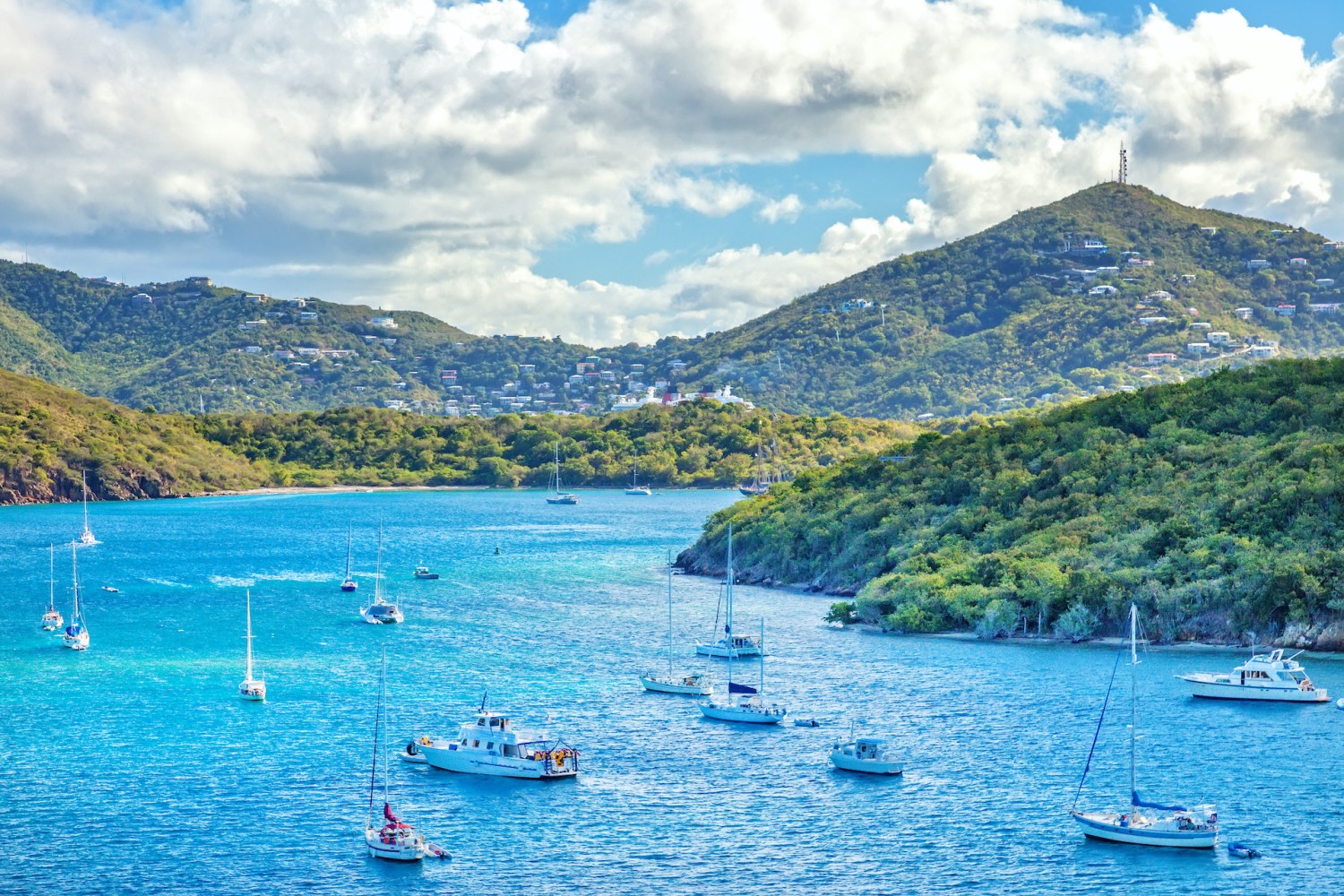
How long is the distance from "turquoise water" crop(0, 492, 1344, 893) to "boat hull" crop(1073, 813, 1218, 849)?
1.48ft

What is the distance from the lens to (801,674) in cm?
7538

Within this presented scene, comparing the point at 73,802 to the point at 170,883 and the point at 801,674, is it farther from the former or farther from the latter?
the point at 801,674

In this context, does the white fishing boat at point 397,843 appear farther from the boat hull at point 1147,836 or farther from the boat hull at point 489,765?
the boat hull at point 1147,836

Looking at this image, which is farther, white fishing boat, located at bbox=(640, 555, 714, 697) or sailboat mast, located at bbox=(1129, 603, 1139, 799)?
white fishing boat, located at bbox=(640, 555, 714, 697)

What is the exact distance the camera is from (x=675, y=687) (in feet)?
236

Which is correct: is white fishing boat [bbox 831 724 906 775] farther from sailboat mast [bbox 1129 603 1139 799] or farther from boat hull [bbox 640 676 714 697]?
boat hull [bbox 640 676 714 697]

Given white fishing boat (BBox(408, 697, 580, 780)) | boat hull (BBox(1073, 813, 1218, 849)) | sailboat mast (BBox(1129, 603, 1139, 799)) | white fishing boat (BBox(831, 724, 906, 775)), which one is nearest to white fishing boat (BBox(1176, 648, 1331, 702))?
sailboat mast (BBox(1129, 603, 1139, 799))

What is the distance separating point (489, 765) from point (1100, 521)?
51.3 metres

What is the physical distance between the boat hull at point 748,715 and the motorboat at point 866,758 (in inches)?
280

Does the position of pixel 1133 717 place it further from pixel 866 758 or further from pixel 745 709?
pixel 745 709

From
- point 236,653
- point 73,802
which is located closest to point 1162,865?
point 73,802

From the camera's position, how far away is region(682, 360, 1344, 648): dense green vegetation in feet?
266

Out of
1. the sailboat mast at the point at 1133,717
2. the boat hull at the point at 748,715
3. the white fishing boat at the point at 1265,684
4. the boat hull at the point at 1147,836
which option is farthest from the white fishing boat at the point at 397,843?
the white fishing boat at the point at 1265,684

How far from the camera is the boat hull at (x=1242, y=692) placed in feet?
217
